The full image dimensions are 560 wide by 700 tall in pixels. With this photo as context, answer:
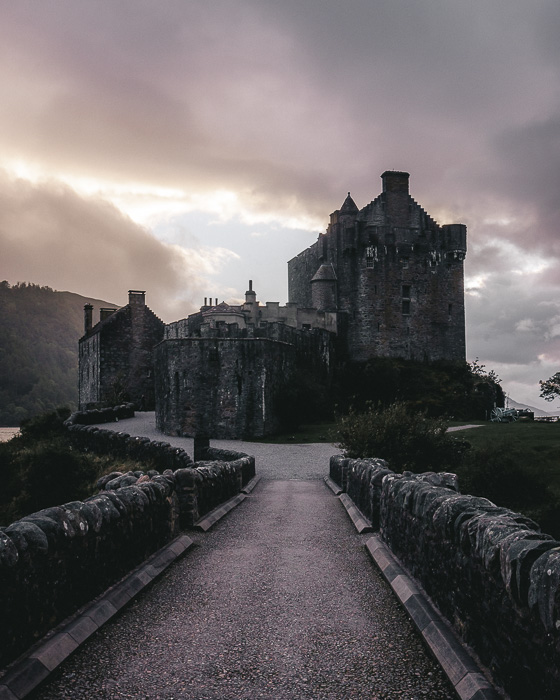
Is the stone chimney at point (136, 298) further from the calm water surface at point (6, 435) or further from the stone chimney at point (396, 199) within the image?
the stone chimney at point (396, 199)

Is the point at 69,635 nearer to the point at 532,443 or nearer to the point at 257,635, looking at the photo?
the point at 257,635

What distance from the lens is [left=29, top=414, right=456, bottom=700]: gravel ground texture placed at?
161 inches

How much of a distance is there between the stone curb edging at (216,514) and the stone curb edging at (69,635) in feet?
7.70

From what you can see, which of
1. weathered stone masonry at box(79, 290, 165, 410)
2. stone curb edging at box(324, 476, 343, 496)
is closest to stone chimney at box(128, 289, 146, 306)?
weathered stone masonry at box(79, 290, 165, 410)

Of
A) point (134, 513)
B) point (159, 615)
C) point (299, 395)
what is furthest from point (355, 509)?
point (299, 395)

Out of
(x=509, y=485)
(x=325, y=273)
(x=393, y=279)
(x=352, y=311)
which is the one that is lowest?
(x=509, y=485)

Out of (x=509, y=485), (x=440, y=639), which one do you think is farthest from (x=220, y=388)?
(x=440, y=639)

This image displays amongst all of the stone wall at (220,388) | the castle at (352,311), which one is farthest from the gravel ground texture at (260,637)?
the castle at (352,311)

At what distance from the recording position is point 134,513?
6801 millimetres

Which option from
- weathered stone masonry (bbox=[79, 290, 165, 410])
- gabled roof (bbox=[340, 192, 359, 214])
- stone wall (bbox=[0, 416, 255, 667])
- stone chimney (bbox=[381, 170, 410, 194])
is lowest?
stone wall (bbox=[0, 416, 255, 667])

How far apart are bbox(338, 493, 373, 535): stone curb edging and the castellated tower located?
45.5 m

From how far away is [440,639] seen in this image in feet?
15.3

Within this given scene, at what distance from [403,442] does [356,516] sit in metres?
6.10

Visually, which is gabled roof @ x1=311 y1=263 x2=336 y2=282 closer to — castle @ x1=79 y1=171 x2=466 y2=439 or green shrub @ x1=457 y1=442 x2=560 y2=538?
castle @ x1=79 y1=171 x2=466 y2=439
